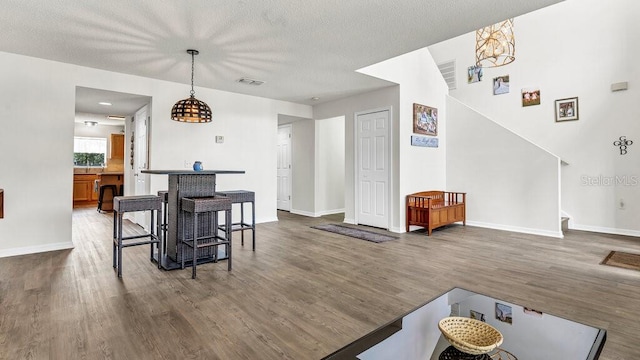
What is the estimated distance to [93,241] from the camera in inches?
179

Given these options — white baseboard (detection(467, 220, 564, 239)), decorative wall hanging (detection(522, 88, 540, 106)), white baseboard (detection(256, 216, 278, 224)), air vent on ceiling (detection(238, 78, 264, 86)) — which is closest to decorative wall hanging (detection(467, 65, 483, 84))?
decorative wall hanging (detection(522, 88, 540, 106))

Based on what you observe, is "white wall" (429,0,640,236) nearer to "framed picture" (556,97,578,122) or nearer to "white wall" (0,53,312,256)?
"framed picture" (556,97,578,122)

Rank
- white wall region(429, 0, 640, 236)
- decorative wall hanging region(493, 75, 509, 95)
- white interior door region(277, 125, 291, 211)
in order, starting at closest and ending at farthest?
white wall region(429, 0, 640, 236), decorative wall hanging region(493, 75, 509, 95), white interior door region(277, 125, 291, 211)

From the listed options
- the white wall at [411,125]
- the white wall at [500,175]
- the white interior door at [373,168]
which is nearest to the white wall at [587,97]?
the white wall at [500,175]

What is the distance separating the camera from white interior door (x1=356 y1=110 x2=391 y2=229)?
549cm

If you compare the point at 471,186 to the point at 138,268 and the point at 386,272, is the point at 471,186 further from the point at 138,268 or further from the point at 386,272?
the point at 138,268

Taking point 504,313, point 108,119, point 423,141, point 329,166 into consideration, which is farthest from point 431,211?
point 108,119

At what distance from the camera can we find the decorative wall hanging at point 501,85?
6.43 meters

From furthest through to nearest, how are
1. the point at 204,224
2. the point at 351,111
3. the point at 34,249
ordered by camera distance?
1. the point at 351,111
2. the point at 34,249
3. the point at 204,224

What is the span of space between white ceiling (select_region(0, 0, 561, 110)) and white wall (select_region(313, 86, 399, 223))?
1.07 metres

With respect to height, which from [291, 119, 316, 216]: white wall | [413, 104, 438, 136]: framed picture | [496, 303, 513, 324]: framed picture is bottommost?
[496, 303, 513, 324]: framed picture

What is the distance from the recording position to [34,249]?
394 cm

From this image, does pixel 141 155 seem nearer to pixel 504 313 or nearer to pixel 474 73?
pixel 504 313

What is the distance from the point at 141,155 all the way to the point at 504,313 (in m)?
5.93
